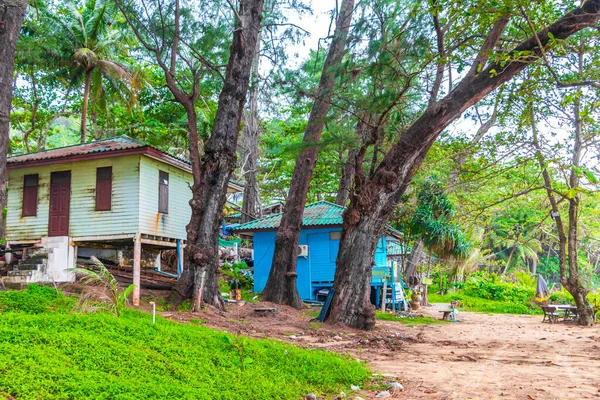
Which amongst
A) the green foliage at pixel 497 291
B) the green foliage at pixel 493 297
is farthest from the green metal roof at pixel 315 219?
the green foliage at pixel 497 291

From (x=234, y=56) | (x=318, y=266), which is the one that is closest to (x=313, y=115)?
(x=234, y=56)

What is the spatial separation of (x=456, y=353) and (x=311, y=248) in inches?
404

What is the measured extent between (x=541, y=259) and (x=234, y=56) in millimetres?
46645

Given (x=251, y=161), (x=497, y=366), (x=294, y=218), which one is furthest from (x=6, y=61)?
(x=251, y=161)

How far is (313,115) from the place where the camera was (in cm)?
1539

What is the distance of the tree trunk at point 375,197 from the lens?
10.5 m

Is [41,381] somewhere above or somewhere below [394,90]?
below

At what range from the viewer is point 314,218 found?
18.5 meters

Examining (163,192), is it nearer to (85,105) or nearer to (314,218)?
(314,218)

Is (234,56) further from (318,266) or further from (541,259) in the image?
(541,259)

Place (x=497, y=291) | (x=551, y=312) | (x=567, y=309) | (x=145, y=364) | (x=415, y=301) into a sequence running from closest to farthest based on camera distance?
(x=145, y=364) < (x=551, y=312) < (x=567, y=309) < (x=415, y=301) < (x=497, y=291)

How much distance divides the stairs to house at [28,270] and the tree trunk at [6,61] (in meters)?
3.87

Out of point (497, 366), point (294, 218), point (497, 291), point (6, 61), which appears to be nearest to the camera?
point (497, 366)

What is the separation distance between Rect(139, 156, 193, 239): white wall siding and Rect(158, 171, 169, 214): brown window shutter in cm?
14
